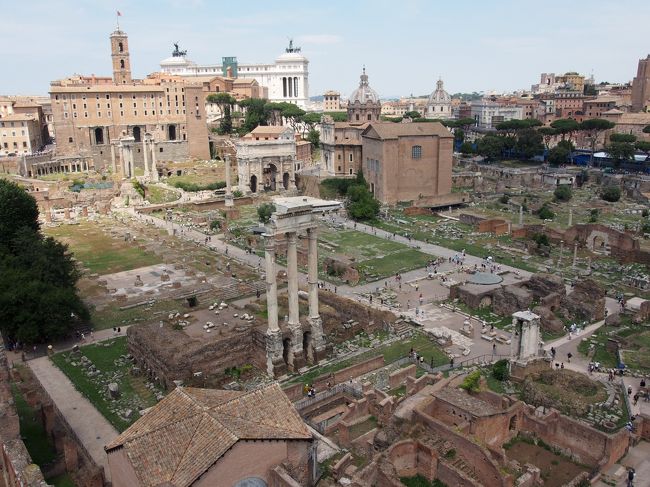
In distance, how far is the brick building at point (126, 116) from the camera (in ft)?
263

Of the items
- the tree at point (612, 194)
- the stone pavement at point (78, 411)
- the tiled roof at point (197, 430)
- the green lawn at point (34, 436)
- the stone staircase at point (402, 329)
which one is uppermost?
the tiled roof at point (197, 430)

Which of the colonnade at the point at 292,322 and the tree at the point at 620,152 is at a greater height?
the tree at the point at 620,152

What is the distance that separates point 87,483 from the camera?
59.6ft

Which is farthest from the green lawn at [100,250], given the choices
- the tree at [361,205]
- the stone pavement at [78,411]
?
the tree at [361,205]

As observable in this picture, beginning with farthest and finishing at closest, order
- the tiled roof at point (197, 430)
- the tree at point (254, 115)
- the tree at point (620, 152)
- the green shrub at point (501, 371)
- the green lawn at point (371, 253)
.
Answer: the tree at point (254, 115), the tree at point (620, 152), the green lawn at point (371, 253), the green shrub at point (501, 371), the tiled roof at point (197, 430)

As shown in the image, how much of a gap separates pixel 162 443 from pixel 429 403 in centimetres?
1020

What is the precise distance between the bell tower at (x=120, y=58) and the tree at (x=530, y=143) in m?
63.6

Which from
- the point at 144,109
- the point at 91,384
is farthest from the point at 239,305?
the point at 144,109

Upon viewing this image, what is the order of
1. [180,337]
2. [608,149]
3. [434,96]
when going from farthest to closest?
1. [434,96]
2. [608,149]
3. [180,337]

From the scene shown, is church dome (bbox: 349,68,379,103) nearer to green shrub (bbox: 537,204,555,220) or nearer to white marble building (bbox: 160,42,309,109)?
green shrub (bbox: 537,204,555,220)

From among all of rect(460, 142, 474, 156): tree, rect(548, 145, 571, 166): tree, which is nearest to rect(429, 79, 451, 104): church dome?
rect(460, 142, 474, 156): tree

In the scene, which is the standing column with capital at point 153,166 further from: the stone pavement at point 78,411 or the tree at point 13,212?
the stone pavement at point 78,411

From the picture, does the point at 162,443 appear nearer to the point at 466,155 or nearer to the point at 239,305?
the point at 239,305

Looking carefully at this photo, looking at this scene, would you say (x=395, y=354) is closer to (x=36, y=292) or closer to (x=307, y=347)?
(x=307, y=347)
